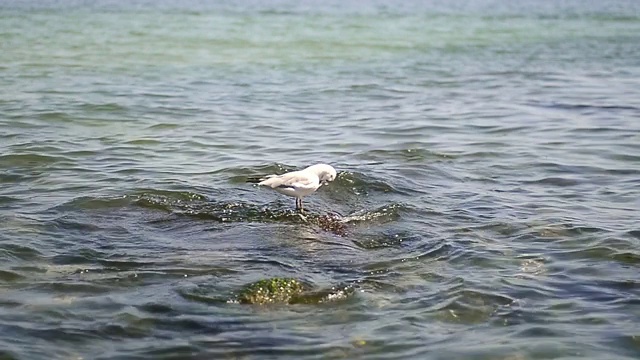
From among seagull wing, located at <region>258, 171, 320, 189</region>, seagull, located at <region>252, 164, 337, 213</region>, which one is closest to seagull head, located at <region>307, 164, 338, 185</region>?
seagull, located at <region>252, 164, 337, 213</region>

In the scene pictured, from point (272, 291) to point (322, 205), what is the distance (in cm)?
326

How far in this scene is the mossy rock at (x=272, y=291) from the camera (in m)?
7.31

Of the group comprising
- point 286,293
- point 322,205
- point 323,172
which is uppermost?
point 323,172

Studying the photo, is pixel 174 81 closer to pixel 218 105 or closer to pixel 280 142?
pixel 218 105

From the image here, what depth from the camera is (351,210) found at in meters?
10.3

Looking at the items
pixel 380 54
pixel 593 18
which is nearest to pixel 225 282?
pixel 380 54

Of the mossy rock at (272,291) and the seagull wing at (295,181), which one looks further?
the seagull wing at (295,181)

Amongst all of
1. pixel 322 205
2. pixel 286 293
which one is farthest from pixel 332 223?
pixel 286 293

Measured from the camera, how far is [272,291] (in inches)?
293

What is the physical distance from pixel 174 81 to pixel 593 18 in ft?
67.0

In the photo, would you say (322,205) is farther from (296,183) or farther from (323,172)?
(296,183)

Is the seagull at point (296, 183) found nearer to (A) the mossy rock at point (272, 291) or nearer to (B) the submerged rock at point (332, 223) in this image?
(B) the submerged rock at point (332, 223)

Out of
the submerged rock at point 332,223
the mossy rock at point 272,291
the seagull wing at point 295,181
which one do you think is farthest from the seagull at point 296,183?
the mossy rock at point 272,291

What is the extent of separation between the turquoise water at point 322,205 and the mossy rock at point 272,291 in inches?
3.3
